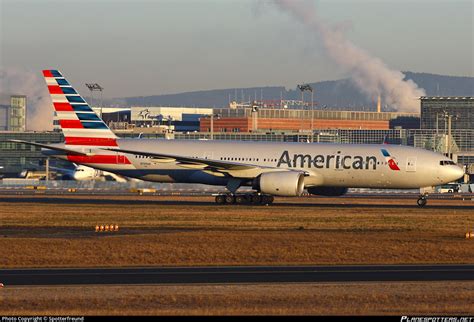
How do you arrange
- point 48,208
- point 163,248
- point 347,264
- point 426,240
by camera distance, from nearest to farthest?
1. point 347,264
2. point 163,248
3. point 426,240
4. point 48,208

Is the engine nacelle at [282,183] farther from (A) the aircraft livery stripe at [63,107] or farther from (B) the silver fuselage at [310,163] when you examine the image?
(A) the aircraft livery stripe at [63,107]

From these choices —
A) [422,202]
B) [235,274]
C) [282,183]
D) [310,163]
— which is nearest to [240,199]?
[282,183]

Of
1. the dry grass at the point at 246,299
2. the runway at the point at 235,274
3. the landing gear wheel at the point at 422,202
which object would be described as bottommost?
the landing gear wheel at the point at 422,202

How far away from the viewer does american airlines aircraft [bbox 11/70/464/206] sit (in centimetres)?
6994

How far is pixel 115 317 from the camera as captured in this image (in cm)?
2236

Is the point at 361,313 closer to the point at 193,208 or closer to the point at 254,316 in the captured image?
the point at 254,316

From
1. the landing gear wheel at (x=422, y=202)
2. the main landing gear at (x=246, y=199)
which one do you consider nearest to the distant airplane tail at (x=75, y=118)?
the main landing gear at (x=246, y=199)

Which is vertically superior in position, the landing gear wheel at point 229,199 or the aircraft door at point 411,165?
the aircraft door at point 411,165

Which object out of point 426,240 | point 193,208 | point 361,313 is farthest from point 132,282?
point 193,208

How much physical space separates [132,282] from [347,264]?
29.5 feet

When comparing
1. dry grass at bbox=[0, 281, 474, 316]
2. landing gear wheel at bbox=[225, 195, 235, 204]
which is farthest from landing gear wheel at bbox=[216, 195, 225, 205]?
dry grass at bbox=[0, 281, 474, 316]

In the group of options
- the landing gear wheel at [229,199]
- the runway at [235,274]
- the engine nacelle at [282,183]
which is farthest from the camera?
the landing gear wheel at [229,199]

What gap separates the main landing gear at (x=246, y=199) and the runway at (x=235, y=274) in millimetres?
36706

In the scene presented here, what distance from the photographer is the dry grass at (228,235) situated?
35.8 meters
